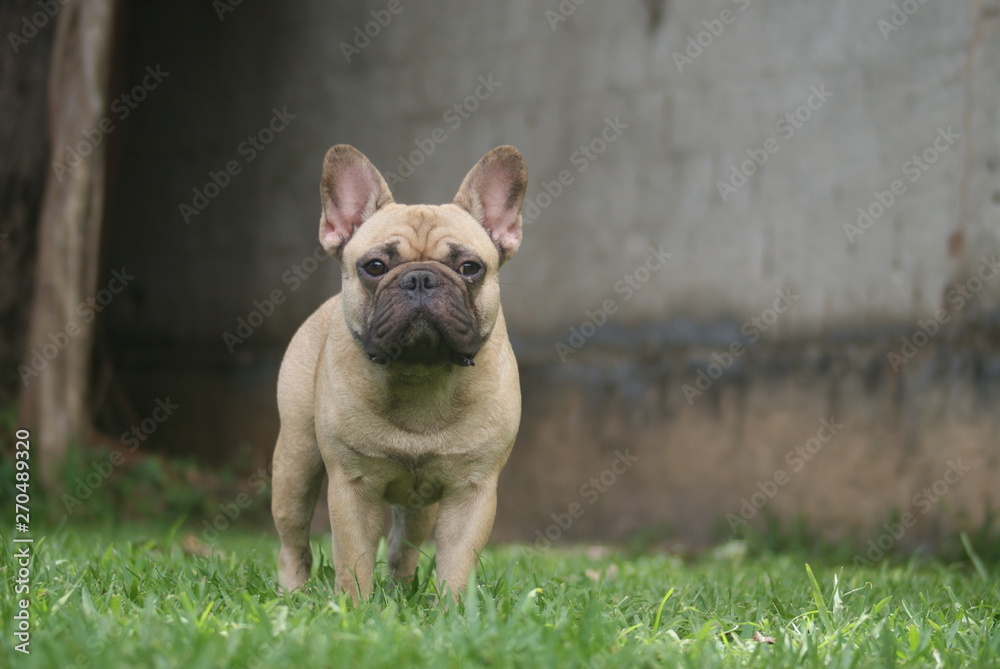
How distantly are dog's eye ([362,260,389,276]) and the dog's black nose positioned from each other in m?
0.23

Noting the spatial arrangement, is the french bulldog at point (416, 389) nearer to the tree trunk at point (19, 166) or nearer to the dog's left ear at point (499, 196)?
the dog's left ear at point (499, 196)

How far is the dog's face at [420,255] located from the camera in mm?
3480

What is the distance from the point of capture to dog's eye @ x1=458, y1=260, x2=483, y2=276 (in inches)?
146

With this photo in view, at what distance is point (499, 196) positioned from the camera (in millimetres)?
4117

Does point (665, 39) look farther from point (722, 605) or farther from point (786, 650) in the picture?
point (786, 650)

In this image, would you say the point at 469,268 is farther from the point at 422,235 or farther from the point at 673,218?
the point at 673,218

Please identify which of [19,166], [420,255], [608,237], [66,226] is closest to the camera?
[420,255]

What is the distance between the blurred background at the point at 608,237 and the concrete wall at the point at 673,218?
2 centimetres

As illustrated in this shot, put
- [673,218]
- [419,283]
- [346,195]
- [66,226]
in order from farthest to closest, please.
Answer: [66,226], [673,218], [346,195], [419,283]

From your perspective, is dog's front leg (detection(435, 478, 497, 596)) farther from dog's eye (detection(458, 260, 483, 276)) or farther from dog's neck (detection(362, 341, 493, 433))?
dog's eye (detection(458, 260, 483, 276))

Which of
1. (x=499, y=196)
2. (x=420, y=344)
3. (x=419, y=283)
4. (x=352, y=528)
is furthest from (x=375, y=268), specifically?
(x=352, y=528)

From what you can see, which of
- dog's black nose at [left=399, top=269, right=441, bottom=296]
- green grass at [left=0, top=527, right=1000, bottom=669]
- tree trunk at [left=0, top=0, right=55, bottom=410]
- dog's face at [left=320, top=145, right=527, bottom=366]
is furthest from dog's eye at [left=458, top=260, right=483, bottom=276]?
tree trunk at [left=0, top=0, right=55, bottom=410]

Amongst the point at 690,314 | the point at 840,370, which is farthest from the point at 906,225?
the point at 690,314

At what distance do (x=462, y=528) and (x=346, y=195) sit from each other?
145 cm
